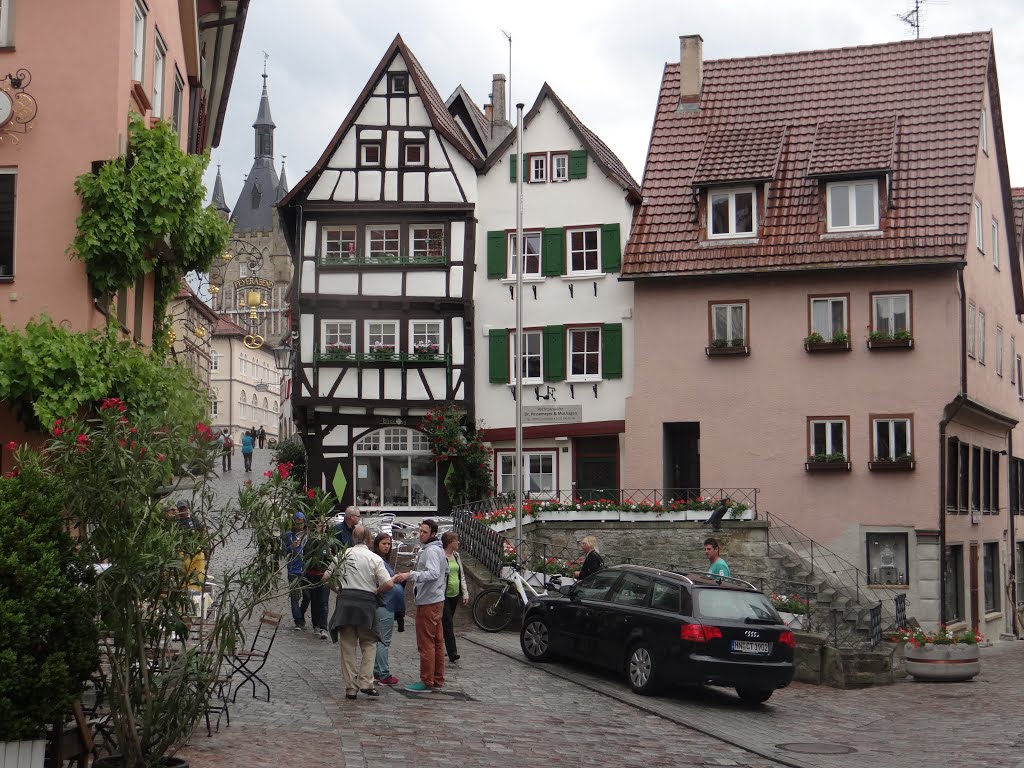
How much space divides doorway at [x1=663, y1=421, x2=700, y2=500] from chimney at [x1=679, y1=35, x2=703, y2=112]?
342 inches

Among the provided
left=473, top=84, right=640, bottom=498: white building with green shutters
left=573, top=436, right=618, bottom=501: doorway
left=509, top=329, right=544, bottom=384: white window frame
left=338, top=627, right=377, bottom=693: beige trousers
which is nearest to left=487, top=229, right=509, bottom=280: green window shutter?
left=473, top=84, right=640, bottom=498: white building with green shutters

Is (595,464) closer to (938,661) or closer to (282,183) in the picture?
(938,661)

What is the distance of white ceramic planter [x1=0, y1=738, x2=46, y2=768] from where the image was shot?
891 cm

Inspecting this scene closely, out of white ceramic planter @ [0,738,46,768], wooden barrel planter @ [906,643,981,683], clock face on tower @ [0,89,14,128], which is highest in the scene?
clock face on tower @ [0,89,14,128]

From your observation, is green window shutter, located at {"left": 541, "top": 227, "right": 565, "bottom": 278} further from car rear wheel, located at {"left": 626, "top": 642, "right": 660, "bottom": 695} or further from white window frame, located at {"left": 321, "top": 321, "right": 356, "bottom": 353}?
car rear wheel, located at {"left": 626, "top": 642, "right": 660, "bottom": 695}

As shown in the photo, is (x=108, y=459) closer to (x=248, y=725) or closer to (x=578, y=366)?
(x=248, y=725)

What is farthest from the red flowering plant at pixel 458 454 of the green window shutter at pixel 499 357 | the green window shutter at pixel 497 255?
the green window shutter at pixel 497 255

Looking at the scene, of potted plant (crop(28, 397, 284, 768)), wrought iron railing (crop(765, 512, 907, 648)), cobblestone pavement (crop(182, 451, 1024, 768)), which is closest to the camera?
potted plant (crop(28, 397, 284, 768))

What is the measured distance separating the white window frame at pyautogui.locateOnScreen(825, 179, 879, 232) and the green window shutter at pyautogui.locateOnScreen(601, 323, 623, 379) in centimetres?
572

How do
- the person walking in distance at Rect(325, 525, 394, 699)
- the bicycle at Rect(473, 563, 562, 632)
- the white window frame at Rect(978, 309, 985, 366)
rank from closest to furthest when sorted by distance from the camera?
the person walking in distance at Rect(325, 525, 394, 699) → the bicycle at Rect(473, 563, 562, 632) → the white window frame at Rect(978, 309, 985, 366)

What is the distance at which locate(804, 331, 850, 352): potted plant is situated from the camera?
3188 centimetres

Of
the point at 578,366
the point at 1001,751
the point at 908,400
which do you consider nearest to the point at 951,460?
the point at 908,400

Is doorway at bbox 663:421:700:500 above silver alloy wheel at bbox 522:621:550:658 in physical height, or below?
above

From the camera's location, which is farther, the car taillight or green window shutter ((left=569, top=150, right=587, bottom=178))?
green window shutter ((left=569, top=150, right=587, bottom=178))
